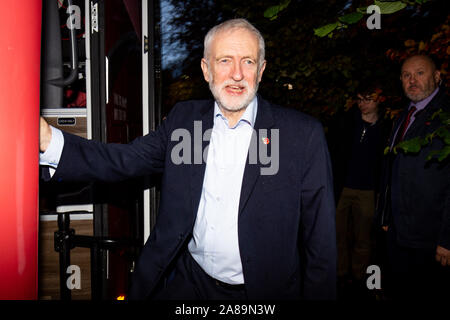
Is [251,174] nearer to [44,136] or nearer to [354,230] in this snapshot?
[44,136]

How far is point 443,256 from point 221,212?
1.94 metres

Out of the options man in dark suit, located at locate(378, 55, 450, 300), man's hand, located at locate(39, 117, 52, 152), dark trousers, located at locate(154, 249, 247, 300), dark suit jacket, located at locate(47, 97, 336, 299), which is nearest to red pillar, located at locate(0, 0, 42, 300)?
man's hand, located at locate(39, 117, 52, 152)

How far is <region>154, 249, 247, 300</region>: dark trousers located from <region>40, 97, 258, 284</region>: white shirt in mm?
46

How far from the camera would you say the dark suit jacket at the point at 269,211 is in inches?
66.0

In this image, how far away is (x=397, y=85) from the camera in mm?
4977

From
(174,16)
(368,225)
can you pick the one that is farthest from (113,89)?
(174,16)

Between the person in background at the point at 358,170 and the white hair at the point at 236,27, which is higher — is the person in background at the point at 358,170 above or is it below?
below

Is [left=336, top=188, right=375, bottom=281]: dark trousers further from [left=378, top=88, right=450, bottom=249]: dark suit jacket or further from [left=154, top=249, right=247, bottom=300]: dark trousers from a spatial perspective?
[left=154, top=249, right=247, bottom=300]: dark trousers

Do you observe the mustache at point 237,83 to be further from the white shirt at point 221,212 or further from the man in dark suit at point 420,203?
the man in dark suit at point 420,203

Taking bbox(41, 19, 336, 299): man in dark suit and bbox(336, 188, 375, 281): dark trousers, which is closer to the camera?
bbox(41, 19, 336, 299): man in dark suit

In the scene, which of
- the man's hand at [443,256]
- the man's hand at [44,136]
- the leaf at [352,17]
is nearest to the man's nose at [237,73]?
the leaf at [352,17]

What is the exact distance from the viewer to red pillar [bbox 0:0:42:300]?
0.80m

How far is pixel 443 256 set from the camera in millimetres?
2639

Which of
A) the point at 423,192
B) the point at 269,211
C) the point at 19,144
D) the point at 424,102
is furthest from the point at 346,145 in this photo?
the point at 19,144
